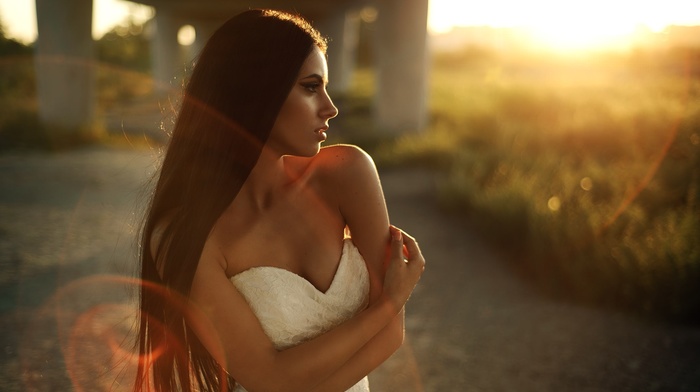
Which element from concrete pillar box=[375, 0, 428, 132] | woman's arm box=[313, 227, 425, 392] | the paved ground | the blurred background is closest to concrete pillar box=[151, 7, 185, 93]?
the blurred background

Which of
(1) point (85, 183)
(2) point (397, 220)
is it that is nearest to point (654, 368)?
(2) point (397, 220)

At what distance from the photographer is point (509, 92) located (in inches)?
771

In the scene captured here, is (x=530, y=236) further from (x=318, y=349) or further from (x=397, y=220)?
(x=318, y=349)

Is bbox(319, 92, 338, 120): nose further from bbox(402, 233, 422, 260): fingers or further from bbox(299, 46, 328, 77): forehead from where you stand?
bbox(402, 233, 422, 260): fingers

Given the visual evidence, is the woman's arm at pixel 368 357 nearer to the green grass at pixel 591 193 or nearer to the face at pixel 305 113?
the face at pixel 305 113

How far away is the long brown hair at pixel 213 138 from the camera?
165 centimetres

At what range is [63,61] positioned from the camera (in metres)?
16.0

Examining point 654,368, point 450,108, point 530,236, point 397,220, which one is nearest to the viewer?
point 654,368

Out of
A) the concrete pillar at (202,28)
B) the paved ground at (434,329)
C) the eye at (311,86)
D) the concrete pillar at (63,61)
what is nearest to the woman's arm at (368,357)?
the eye at (311,86)

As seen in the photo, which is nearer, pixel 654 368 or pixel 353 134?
pixel 654 368

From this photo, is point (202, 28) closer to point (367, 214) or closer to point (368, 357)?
point (367, 214)

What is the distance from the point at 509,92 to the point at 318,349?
19.0m

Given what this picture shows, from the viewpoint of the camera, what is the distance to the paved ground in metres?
4.22

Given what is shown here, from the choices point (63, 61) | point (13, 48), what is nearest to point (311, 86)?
point (63, 61)
